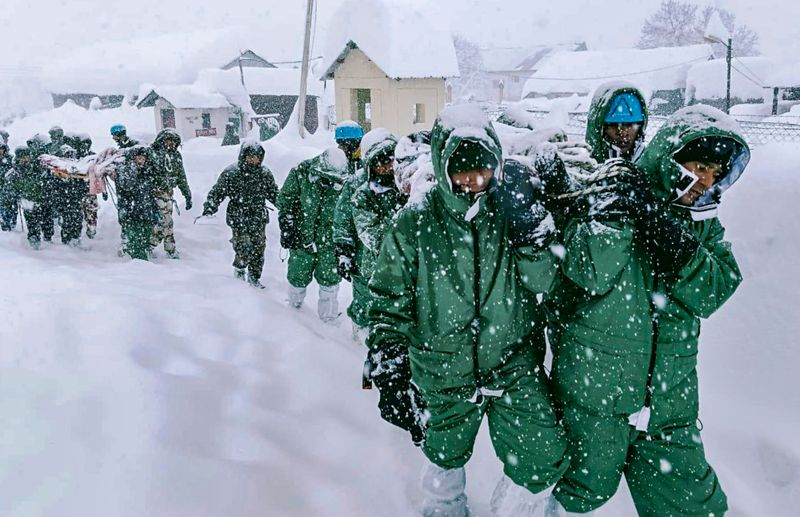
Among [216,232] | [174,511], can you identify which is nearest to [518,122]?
[174,511]

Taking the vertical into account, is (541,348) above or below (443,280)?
below

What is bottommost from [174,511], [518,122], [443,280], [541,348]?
[174,511]

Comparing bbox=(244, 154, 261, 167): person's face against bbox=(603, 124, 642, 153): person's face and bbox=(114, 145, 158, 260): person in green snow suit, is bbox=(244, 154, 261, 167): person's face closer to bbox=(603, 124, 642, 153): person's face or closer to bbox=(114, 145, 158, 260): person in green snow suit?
bbox=(114, 145, 158, 260): person in green snow suit

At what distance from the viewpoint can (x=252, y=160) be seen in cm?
659

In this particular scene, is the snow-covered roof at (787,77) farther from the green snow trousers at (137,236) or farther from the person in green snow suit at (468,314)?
the person in green snow suit at (468,314)

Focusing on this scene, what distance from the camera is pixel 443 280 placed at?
7.45ft

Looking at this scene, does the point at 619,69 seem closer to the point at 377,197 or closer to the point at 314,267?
the point at 314,267

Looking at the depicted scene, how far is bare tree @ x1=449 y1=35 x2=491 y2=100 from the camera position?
2820 inches

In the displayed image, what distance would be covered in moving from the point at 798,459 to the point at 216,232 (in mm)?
8820

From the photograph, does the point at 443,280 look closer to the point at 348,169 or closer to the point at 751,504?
the point at 751,504

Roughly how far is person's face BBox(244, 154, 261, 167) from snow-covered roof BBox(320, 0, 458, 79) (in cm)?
1309

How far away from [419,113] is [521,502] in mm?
18762

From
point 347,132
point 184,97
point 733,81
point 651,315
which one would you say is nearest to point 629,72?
point 733,81

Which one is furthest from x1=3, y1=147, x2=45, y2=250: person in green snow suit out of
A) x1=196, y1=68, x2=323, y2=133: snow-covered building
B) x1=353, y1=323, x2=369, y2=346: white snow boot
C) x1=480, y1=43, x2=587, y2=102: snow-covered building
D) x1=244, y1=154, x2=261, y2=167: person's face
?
x1=480, y1=43, x2=587, y2=102: snow-covered building
